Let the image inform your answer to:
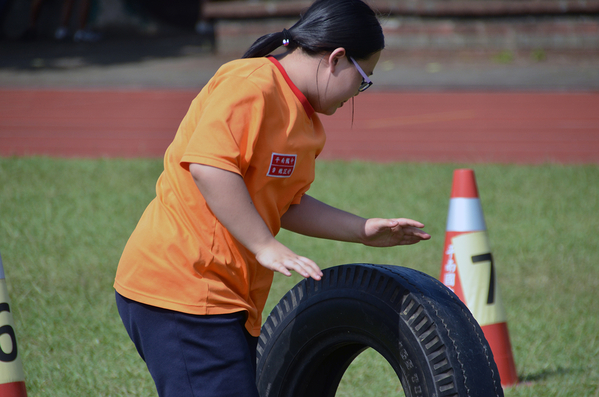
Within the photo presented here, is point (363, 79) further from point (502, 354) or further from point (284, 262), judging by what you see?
point (502, 354)

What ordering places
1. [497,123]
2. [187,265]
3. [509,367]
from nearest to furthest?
[187,265] → [509,367] → [497,123]

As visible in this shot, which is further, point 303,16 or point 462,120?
point 462,120

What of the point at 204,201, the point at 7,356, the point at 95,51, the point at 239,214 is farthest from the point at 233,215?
the point at 95,51

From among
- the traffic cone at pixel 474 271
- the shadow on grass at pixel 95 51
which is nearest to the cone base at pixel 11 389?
the traffic cone at pixel 474 271

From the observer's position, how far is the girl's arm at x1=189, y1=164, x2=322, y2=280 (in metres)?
1.52

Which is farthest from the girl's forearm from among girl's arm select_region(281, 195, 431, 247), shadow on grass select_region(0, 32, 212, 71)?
shadow on grass select_region(0, 32, 212, 71)

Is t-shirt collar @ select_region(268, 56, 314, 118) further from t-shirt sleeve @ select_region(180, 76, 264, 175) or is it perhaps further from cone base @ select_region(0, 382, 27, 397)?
cone base @ select_region(0, 382, 27, 397)

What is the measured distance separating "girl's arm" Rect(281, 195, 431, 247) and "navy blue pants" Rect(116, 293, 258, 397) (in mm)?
416

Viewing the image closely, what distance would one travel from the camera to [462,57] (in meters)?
14.5

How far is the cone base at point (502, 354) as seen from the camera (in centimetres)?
275

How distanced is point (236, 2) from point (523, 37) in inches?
263

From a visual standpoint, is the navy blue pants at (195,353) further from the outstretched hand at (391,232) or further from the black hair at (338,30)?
the black hair at (338,30)

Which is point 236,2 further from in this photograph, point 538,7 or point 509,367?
point 509,367

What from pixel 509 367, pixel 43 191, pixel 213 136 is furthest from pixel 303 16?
pixel 43 191
